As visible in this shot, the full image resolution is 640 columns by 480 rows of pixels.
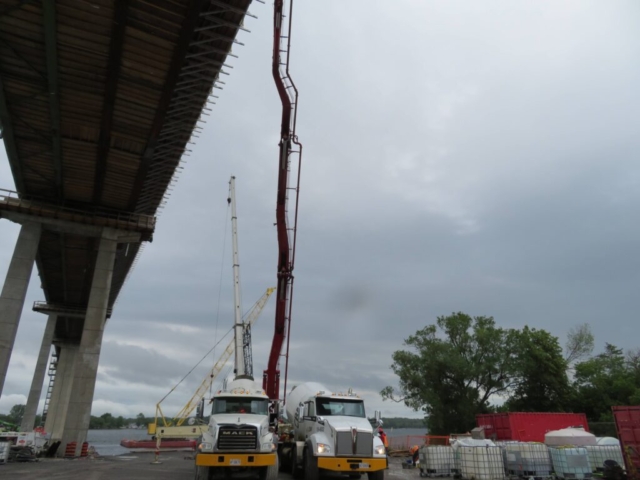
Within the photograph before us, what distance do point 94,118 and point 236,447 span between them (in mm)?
18234

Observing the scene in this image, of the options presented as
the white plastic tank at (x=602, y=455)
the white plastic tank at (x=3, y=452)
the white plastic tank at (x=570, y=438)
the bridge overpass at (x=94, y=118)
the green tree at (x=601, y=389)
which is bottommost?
the white plastic tank at (x=3, y=452)

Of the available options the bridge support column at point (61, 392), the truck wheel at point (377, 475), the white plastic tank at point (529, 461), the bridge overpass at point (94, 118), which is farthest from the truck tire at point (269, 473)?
the bridge support column at point (61, 392)

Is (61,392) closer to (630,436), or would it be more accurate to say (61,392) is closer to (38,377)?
(38,377)

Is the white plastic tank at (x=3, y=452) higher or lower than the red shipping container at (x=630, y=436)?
lower

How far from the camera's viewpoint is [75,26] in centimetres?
1744

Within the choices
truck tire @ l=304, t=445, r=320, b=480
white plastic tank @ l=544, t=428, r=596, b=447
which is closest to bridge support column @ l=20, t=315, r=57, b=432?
truck tire @ l=304, t=445, r=320, b=480

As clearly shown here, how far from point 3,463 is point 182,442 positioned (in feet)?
148

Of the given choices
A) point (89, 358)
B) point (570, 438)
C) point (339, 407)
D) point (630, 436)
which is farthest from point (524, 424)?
point (89, 358)

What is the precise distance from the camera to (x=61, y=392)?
67875 millimetres

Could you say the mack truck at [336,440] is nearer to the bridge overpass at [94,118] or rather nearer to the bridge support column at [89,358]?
the bridge overpass at [94,118]

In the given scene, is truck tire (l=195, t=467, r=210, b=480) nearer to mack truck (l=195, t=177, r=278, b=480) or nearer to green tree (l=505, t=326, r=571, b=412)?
mack truck (l=195, t=177, r=278, b=480)

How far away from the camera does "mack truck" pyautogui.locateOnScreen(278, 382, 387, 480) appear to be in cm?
1389

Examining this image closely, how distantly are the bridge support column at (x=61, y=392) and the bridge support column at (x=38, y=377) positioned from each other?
3.52 metres

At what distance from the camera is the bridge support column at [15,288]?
27.8m
